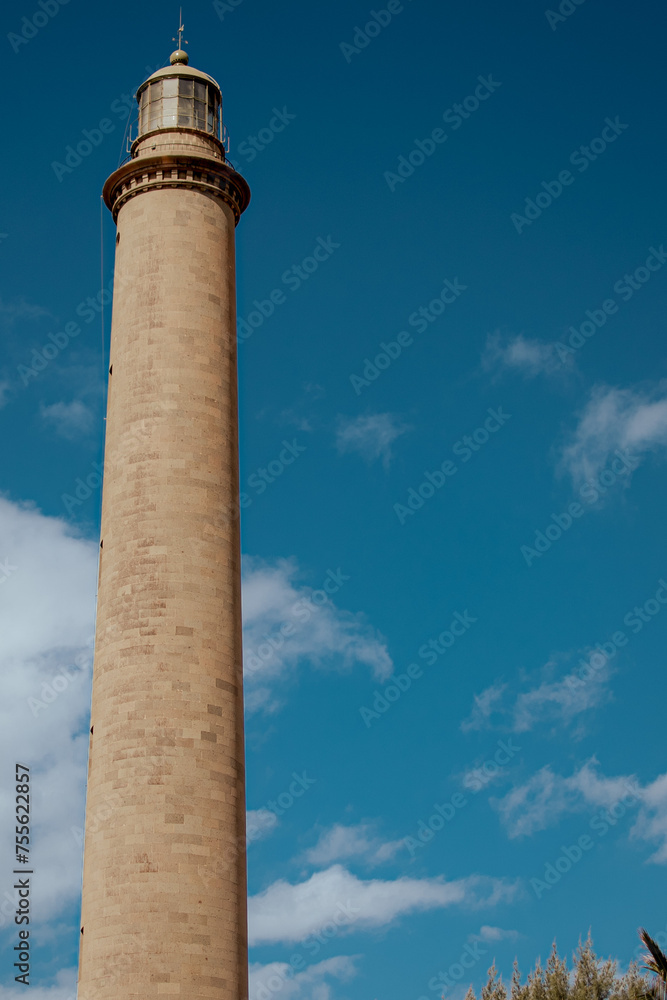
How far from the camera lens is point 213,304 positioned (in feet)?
98.2

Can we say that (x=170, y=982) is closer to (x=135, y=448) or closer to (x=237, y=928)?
(x=237, y=928)

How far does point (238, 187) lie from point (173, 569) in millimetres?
10563

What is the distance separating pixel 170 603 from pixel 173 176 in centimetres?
1086

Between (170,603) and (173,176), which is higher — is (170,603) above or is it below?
below

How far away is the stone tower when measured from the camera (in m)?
24.2

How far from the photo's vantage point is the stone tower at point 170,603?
24.2 meters

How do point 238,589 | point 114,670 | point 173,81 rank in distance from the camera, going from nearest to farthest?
1. point 114,670
2. point 238,589
3. point 173,81

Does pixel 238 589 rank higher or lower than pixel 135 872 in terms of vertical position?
higher

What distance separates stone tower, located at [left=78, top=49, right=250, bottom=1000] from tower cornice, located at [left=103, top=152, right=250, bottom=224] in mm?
35

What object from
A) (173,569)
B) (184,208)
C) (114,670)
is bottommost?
(114,670)

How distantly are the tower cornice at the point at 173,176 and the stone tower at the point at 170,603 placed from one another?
1.4 inches

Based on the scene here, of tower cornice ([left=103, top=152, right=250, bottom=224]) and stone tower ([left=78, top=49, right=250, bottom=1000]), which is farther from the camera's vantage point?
tower cornice ([left=103, top=152, right=250, bottom=224])

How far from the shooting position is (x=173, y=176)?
3077cm

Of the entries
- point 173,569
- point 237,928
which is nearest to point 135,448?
point 173,569
